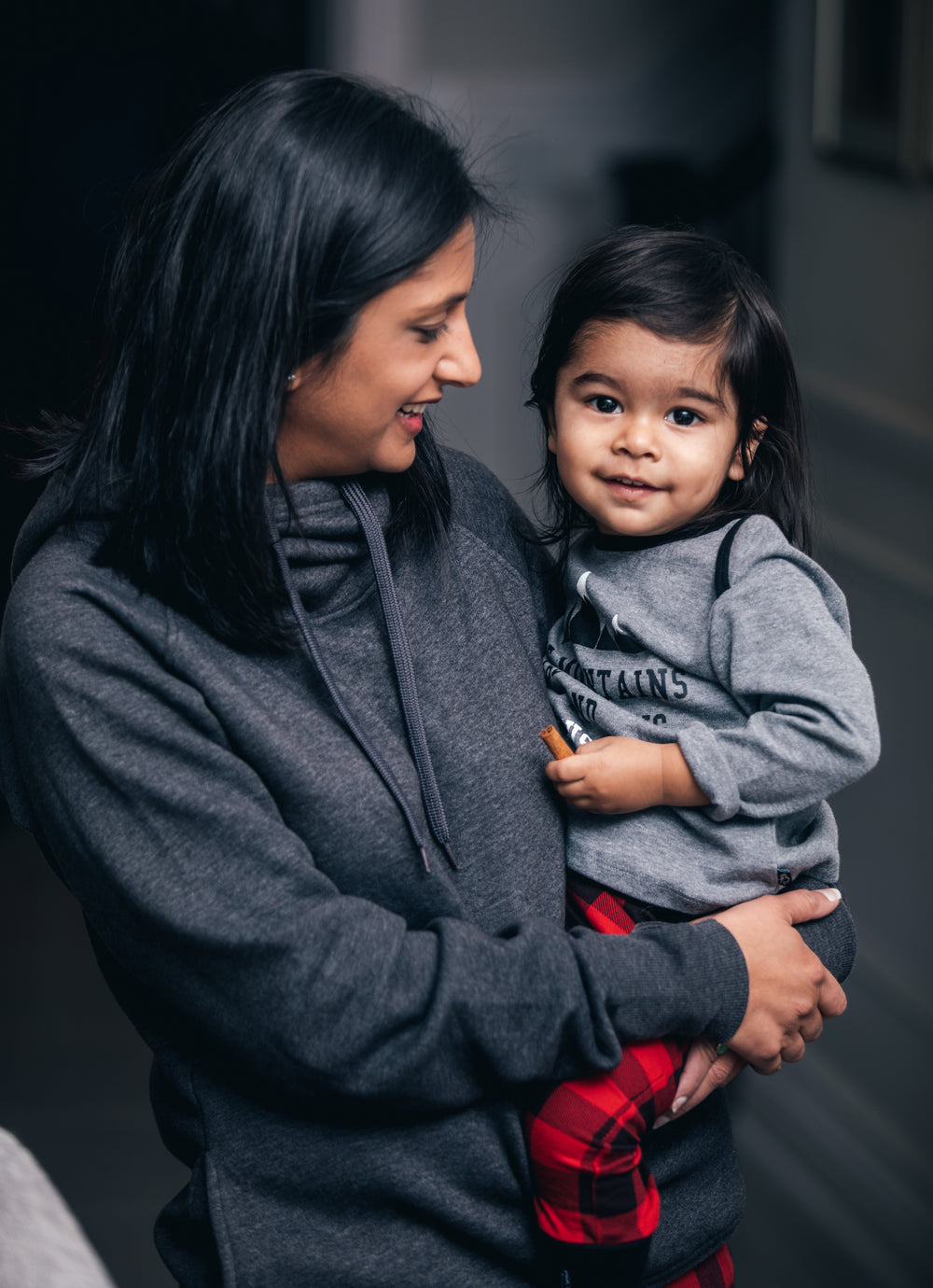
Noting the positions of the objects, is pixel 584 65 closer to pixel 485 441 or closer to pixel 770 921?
pixel 485 441

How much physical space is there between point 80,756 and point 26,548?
0.24 meters

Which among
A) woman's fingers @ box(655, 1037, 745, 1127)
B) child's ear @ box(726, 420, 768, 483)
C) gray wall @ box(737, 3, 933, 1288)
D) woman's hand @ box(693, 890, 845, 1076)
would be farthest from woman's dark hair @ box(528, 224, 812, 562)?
gray wall @ box(737, 3, 933, 1288)

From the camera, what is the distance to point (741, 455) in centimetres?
125

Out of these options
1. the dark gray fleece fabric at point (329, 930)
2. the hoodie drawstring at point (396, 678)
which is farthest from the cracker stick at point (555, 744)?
the hoodie drawstring at point (396, 678)

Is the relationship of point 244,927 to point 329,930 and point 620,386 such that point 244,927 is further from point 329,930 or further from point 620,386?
point 620,386

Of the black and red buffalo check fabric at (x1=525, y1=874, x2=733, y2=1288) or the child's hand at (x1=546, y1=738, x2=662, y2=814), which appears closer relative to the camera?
the black and red buffalo check fabric at (x1=525, y1=874, x2=733, y2=1288)

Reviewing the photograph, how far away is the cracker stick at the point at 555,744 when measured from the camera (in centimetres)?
115

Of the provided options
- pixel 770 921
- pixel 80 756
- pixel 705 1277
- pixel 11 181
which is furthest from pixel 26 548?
pixel 11 181

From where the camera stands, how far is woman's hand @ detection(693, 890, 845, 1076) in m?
1.09

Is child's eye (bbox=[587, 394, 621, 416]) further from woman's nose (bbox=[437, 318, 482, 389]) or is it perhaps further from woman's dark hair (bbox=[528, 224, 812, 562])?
woman's nose (bbox=[437, 318, 482, 389])

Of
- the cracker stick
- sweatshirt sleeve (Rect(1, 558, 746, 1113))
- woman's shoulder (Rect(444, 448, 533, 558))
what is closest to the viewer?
sweatshirt sleeve (Rect(1, 558, 746, 1113))

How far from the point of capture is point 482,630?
3.91 feet

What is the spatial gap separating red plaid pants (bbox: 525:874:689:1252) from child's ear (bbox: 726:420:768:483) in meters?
0.55

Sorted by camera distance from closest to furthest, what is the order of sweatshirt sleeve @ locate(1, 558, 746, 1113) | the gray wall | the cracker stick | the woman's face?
1. sweatshirt sleeve @ locate(1, 558, 746, 1113)
2. the woman's face
3. the cracker stick
4. the gray wall
